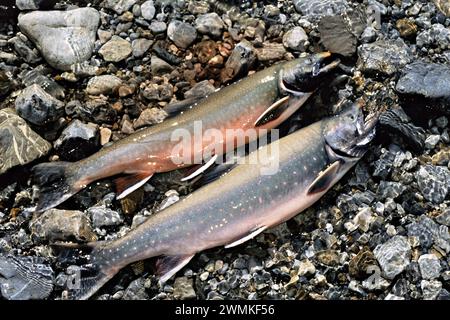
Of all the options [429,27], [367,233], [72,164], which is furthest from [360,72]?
[72,164]

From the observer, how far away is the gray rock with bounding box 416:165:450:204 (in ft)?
21.8

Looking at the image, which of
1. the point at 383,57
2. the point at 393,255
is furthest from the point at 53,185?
the point at 383,57

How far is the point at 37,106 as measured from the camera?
22.6 ft

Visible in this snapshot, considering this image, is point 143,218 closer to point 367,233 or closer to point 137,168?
point 137,168

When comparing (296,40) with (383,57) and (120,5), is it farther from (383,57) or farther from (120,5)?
(120,5)

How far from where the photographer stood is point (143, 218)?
22.2 feet

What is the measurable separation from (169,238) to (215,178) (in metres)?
0.70

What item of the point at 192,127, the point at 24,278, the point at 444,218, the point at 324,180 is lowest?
the point at 24,278

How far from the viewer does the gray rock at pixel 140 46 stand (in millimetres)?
7375

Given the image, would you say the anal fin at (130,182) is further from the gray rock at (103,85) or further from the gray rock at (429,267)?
the gray rock at (429,267)

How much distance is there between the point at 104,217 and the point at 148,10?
2.26m

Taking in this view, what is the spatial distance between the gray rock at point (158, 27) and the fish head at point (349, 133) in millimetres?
2027

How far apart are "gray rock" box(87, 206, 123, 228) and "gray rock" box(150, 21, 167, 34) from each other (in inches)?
77.0

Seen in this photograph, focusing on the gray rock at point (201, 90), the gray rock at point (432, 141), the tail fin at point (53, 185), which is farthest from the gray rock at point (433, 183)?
the tail fin at point (53, 185)
